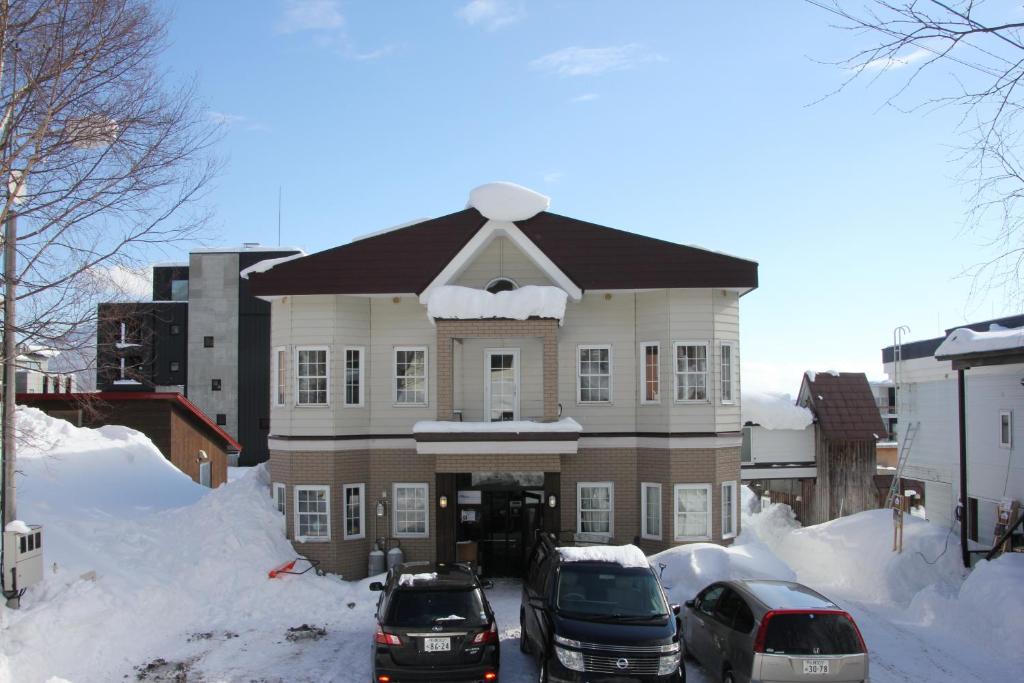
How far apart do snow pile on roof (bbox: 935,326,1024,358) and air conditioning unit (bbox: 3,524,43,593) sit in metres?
18.8

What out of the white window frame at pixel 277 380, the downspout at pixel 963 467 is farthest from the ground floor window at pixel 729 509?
the white window frame at pixel 277 380

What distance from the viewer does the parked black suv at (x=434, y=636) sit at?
33.2 ft

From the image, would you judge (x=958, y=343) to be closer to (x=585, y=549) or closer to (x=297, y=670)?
(x=585, y=549)

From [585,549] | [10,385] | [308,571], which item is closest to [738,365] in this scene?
[585,549]

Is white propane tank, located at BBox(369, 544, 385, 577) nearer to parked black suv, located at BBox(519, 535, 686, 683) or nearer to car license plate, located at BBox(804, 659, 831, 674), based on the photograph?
parked black suv, located at BBox(519, 535, 686, 683)

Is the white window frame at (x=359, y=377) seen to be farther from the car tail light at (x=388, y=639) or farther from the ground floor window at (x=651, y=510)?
the car tail light at (x=388, y=639)

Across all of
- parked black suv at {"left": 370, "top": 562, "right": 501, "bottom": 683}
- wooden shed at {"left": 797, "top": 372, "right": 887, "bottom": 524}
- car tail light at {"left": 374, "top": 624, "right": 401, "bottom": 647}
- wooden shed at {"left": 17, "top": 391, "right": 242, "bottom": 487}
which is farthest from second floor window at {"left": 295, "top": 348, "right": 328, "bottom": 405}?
wooden shed at {"left": 797, "top": 372, "right": 887, "bottom": 524}

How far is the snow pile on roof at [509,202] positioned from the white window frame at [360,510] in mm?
7373

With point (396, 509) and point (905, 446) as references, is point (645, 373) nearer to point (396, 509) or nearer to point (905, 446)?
point (396, 509)

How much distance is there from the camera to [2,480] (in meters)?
13.3

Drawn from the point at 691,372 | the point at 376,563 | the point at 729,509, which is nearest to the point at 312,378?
the point at 376,563

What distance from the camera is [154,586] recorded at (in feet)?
49.1

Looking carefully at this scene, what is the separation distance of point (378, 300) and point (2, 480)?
912cm

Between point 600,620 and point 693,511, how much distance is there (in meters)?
8.88
